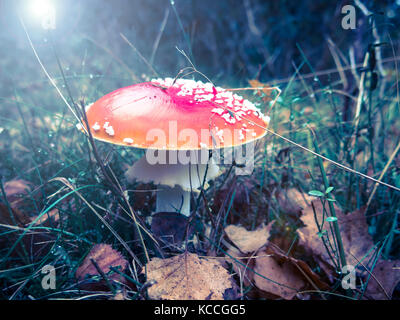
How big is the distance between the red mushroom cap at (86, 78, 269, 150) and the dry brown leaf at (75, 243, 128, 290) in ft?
1.39

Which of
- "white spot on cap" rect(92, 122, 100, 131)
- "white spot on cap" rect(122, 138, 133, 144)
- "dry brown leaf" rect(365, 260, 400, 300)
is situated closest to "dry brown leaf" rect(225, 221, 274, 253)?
"dry brown leaf" rect(365, 260, 400, 300)

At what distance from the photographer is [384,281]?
980 mm

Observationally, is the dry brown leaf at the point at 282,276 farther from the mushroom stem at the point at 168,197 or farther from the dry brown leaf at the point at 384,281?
the mushroom stem at the point at 168,197

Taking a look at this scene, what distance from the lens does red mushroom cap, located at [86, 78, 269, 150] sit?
2.97 feet

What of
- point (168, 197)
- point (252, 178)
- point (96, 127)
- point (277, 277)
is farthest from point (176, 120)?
point (252, 178)

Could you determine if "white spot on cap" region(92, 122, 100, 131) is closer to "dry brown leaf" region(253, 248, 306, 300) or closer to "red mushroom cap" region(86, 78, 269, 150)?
"red mushroom cap" region(86, 78, 269, 150)

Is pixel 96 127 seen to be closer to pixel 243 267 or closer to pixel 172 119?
pixel 172 119

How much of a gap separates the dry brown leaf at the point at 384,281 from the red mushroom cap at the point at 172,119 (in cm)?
69

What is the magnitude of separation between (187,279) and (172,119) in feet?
1.80

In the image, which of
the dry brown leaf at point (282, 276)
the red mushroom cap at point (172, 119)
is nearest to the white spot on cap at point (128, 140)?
the red mushroom cap at point (172, 119)
